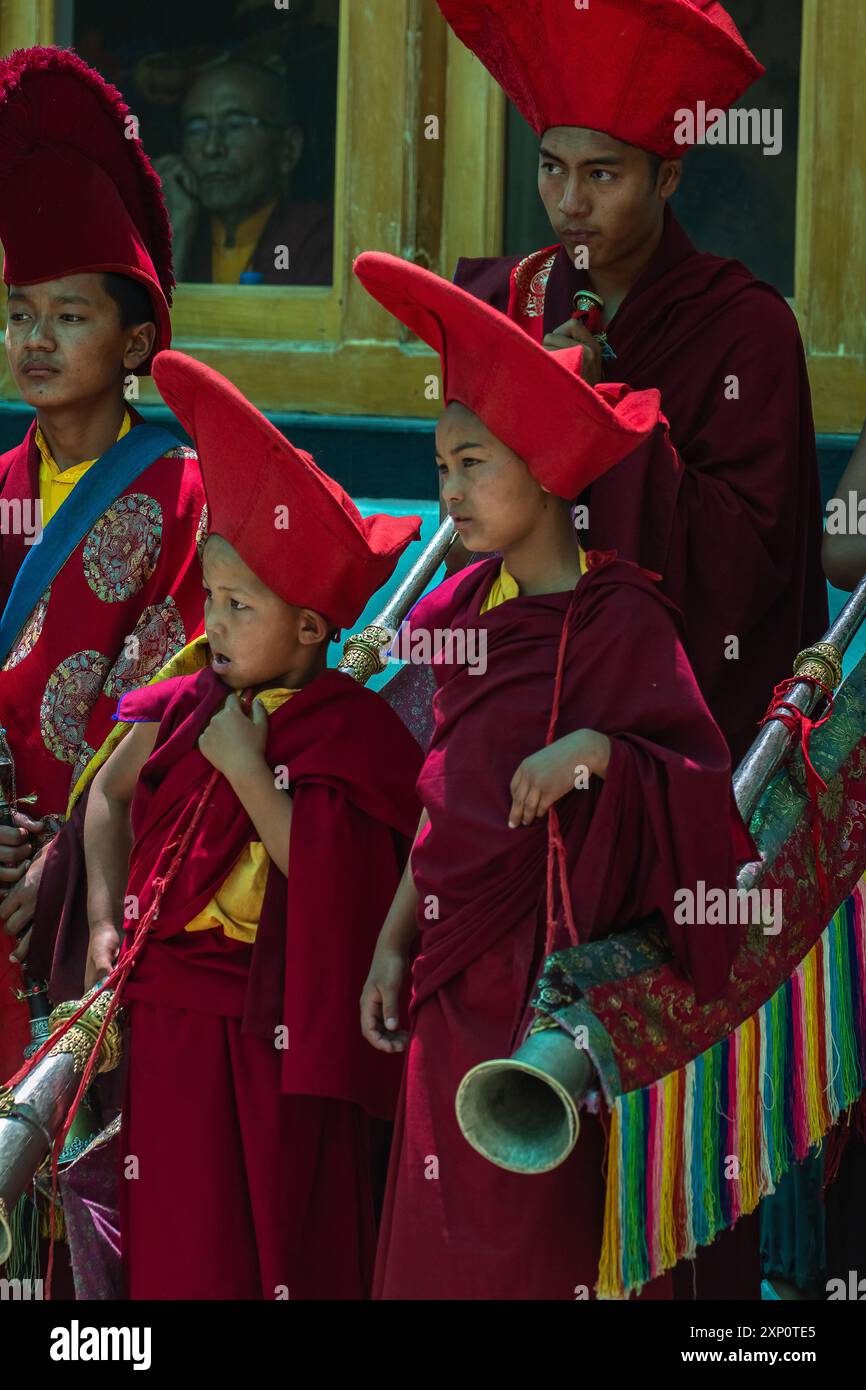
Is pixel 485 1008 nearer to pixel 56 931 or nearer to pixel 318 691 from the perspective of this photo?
pixel 318 691

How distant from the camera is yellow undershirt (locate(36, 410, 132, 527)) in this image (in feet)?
14.6

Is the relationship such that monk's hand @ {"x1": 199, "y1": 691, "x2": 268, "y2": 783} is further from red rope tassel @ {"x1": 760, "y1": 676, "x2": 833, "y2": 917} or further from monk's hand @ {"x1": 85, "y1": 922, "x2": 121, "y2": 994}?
red rope tassel @ {"x1": 760, "y1": 676, "x2": 833, "y2": 917}

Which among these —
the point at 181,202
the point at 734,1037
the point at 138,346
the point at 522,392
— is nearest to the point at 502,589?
the point at 522,392

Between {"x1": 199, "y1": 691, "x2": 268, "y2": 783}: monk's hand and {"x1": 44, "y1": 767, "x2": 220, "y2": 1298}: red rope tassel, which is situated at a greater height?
{"x1": 199, "y1": 691, "x2": 268, "y2": 783}: monk's hand

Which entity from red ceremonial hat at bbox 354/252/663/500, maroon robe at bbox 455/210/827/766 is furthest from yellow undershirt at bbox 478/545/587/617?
maroon robe at bbox 455/210/827/766

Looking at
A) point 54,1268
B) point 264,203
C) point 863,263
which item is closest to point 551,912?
point 54,1268

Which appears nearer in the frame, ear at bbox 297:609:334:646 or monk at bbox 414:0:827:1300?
ear at bbox 297:609:334:646

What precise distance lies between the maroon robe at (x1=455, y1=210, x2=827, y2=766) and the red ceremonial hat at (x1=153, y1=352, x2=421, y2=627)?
48 centimetres

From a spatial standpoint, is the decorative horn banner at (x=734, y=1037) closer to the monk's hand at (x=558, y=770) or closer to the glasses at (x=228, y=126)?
the monk's hand at (x=558, y=770)

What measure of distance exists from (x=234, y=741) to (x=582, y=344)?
2.79ft

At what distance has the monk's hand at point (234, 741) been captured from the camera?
365 cm

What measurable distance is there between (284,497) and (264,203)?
2.91m

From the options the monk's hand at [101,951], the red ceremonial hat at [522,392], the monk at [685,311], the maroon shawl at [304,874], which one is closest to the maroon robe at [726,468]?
the monk at [685,311]

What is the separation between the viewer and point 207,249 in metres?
6.44
